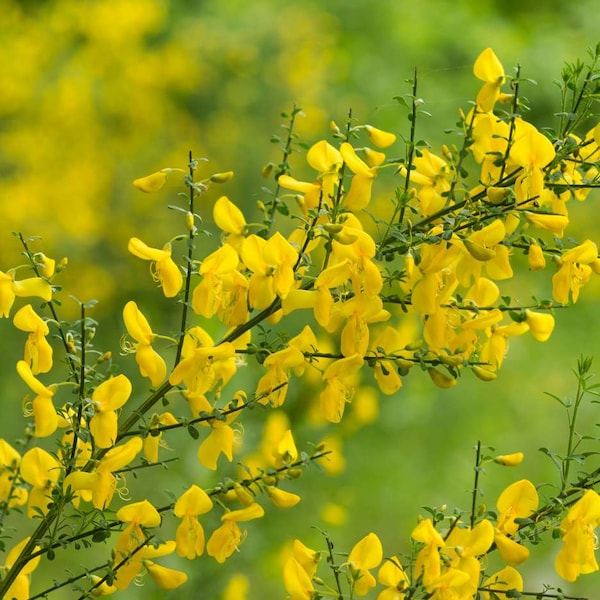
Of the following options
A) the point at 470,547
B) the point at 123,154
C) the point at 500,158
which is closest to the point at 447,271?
the point at 500,158

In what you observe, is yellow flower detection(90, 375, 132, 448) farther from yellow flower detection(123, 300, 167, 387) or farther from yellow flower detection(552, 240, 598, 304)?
yellow flower detection(552, 240, 598, 304)

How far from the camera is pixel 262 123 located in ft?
12.9

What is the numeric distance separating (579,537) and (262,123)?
3286 millimetres

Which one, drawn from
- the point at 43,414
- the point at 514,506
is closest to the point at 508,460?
the point at 514,506

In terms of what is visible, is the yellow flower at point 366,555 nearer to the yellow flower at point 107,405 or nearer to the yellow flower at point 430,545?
the yellow flower at point 430,545

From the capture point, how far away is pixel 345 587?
2.31m

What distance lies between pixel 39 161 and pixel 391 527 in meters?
1.76

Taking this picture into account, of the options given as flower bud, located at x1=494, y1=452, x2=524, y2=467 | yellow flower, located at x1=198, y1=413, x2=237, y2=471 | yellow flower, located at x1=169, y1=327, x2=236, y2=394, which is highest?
yellow flower, located at x1=169, y1=327, x2=236, y2=394

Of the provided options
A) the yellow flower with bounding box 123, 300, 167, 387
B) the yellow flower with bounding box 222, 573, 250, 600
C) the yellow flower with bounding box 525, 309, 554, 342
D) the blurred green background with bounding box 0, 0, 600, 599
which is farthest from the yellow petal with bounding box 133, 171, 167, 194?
the blurred green background with bounding box 0, 0, 600, 599

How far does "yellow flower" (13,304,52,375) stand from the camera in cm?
80

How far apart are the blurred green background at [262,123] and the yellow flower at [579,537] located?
1.91m

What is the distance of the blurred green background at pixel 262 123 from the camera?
311cm

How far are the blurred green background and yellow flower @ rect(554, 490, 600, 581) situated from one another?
75.2 inches

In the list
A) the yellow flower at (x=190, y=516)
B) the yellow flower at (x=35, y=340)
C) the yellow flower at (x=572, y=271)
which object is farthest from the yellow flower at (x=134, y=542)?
the yellow flower at (x=572, y=271)
